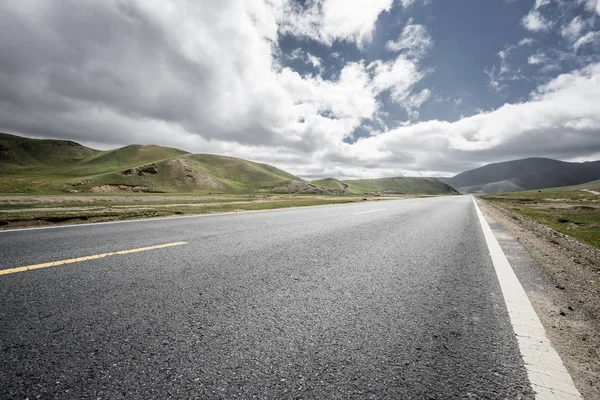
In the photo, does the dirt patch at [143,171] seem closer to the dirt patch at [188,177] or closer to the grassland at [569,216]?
the dirt patch at [188,177]

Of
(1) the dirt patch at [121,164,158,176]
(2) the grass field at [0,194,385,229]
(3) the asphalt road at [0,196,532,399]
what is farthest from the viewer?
(1) the dirt patch at [121,164,158,176]

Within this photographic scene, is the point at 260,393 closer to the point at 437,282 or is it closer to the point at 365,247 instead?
the point at 437,282

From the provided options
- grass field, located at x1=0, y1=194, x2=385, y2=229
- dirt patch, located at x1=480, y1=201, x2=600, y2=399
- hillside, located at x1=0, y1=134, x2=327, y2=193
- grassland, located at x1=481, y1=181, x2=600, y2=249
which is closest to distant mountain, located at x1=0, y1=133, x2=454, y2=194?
hillside, located at x1=0, y1=134, x2=327, y2=193

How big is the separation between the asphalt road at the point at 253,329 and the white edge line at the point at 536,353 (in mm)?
77

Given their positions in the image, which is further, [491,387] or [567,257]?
[567,257]

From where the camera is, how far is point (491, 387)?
5.75 ft

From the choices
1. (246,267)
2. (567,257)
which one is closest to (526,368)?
(246,267)

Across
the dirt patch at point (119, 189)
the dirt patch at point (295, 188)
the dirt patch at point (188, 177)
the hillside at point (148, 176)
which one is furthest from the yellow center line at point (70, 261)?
the dirt patch at point (295, 188)

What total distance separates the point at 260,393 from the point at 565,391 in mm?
2030

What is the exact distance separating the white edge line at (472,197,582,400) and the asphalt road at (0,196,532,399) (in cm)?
8

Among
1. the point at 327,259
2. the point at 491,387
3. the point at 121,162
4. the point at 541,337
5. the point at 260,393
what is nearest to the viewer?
the point at 260,393

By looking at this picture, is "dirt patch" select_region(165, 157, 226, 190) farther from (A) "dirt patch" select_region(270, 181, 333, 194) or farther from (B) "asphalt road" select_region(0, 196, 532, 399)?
(B) "asphalt road" select_region(0, 196, 532, 399)

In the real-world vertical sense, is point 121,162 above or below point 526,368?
above

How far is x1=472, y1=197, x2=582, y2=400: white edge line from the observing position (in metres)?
1.72
